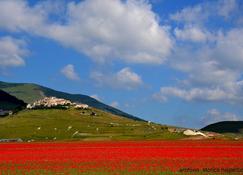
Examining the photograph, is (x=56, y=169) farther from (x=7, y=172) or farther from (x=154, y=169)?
(x=154, y=169)

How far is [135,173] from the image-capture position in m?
40.8

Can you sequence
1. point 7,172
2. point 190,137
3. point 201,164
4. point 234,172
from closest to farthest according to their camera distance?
point 234,172, point 7,172, point 201,164, point 190,137

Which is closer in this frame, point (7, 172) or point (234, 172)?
point (234, 172)

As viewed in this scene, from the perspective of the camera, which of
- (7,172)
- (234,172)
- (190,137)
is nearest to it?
(234,172)

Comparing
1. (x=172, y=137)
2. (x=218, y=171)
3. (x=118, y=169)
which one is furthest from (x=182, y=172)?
(x=172, y=137)

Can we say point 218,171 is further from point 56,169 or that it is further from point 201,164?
point 56,169

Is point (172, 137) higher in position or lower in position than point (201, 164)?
higher

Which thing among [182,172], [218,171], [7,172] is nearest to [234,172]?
[218,171]

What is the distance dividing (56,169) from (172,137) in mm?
133874

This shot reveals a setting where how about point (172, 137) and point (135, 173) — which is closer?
point (135, 173)

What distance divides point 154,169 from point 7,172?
13.7 metres

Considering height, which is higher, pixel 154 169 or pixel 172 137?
pixel 172 137

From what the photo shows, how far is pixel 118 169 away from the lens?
44250 millimetres

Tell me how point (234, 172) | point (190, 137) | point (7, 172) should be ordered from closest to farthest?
point (234, 172) < point (7, 172) < point (190, 137)
